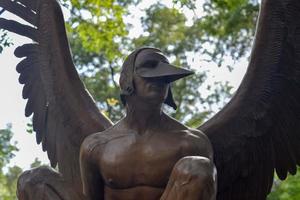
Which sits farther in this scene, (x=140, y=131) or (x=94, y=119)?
(x=94, y=119)

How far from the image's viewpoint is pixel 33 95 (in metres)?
6.12

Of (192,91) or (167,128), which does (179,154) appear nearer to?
(167,128)

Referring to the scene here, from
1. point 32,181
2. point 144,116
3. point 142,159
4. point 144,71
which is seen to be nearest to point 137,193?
point 142,159

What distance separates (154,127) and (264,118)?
85 cm

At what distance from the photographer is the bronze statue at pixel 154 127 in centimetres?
480

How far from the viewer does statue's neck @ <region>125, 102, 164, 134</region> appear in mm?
4973

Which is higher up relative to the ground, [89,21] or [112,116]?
[89,21]

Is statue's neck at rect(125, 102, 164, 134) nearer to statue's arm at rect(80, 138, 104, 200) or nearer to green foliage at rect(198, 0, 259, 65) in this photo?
statue's arm at rect(80, 138, 104, 200)

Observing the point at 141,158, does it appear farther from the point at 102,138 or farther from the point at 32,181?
the point at 32,181

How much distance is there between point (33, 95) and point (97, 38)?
18.6ft

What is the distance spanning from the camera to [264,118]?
5379 millimetres

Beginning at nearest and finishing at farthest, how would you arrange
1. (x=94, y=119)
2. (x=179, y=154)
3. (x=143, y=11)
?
(x=179, y=154), (x=94, y=119), (x=143, y=11)

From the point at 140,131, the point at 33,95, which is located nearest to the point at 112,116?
the point at 33,95

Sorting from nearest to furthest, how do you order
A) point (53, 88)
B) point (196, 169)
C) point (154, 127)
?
1. point (196, 169)
2. point (154, 127)
3. point (53, 88)
